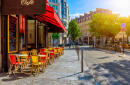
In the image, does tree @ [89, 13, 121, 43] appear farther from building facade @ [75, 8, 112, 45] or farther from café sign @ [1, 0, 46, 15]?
building facade @ [75, 8, 112, 45]

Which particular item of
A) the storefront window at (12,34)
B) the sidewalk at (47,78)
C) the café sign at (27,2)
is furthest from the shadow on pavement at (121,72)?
the storefront window at (12,34)

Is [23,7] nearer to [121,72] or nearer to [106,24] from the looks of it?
[121,72]

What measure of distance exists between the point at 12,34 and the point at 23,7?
1.90 m

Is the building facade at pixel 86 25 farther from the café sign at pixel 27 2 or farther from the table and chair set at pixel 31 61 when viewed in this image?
the café sign at pixel 27 2

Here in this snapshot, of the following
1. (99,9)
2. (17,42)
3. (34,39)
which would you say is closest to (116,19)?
(34,39)

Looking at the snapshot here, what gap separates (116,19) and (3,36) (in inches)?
1124

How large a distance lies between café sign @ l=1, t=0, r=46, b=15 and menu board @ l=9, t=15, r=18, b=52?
2.78 feet

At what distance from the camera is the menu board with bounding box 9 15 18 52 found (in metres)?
6.36

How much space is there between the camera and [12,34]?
659 cm

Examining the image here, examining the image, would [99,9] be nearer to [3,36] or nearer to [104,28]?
[104,28]

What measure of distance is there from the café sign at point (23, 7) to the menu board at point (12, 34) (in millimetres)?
846

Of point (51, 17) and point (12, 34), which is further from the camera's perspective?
point (51, 17)

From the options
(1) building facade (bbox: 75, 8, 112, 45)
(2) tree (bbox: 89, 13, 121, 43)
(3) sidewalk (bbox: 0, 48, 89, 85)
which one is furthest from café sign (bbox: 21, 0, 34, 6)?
(1) building facade (bbox: 75, 8, 112, 45)

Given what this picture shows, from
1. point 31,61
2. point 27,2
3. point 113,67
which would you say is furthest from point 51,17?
point 113,67
